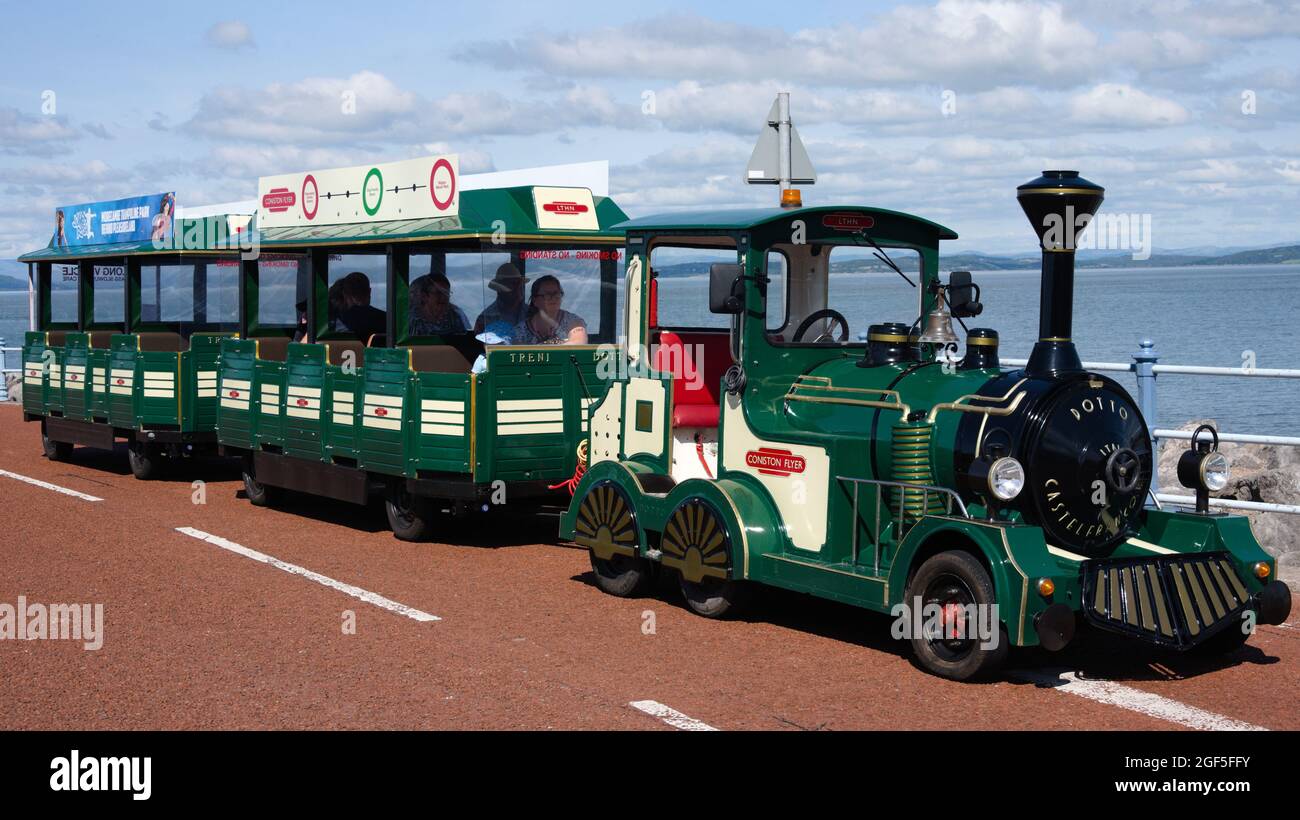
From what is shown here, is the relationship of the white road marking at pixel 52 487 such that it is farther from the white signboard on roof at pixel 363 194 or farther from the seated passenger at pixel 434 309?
the seated passenger at pixel 434 309

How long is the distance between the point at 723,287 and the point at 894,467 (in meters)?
1.48

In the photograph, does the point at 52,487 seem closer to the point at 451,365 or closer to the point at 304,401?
the point at 304,401

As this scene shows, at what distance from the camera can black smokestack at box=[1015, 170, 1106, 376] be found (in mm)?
7496

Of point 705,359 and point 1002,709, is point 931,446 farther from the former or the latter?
point 705,359

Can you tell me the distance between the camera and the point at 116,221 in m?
17.5

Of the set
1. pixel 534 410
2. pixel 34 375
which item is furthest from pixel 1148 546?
pixel 34 375

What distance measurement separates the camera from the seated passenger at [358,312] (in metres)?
13.1

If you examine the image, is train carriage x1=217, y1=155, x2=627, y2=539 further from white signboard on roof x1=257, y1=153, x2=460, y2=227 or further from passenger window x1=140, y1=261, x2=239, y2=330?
passenger window x1=140, y1=261, x2=239, y2=330

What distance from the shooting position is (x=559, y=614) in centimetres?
903

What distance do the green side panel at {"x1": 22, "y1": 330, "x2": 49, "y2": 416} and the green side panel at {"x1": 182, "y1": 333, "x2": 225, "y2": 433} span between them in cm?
349

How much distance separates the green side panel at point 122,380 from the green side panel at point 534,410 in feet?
20.7

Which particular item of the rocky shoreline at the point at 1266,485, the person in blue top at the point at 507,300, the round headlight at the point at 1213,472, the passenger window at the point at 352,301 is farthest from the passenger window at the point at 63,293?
the round headlight at the point at 1213,472

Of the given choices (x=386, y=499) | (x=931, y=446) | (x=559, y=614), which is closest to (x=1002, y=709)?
(x=931, y=446)

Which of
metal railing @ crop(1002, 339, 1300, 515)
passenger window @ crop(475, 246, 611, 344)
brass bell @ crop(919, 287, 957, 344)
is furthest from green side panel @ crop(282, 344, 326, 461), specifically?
brass bell @ crop(919, 287, 957, 344)
